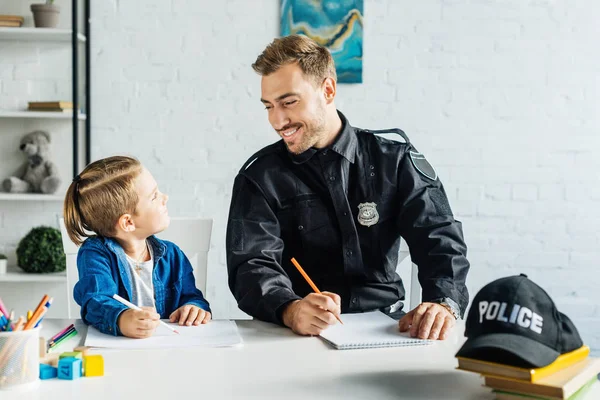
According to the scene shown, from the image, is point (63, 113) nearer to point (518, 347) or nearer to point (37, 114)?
point (37, 114)

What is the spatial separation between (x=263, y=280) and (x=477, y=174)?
200 cm

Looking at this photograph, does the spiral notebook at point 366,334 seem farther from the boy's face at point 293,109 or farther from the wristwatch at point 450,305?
the boy's face at point 293,109

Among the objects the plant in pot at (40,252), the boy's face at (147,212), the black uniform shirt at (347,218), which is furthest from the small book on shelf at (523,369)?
the plant in pot at (40,252)

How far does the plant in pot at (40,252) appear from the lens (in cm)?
316

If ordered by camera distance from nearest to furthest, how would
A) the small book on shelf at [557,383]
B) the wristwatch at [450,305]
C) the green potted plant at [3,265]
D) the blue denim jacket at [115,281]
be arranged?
the small book on shelf at [557,383] < the blue denim jacket at [115,281] < the wristwatch at [450,305] < the green potted plant at [3,265]

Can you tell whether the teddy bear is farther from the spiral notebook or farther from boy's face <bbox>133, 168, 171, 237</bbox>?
the spiral notebook

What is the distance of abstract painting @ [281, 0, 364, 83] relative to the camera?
3277 millimetres

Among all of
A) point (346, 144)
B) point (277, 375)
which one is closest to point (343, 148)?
point (346, 144)

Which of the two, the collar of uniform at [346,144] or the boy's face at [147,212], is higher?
the collar of uniform at [346,144]

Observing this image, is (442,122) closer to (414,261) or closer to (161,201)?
(414,261)

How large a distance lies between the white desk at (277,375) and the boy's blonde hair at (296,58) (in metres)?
0.74

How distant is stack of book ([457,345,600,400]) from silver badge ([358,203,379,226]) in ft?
2.56

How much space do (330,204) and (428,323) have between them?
491 mm

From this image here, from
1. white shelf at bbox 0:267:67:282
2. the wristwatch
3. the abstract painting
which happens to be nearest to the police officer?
the wristwatch
